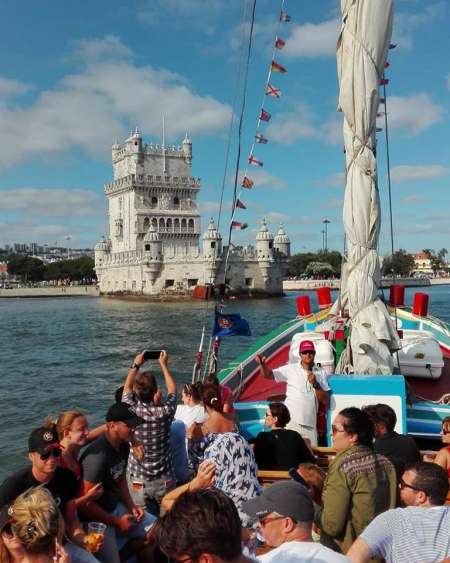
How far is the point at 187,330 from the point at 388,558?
2954 cm

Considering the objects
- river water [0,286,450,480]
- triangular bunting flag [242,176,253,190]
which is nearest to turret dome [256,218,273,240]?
river water [0,286,450,480]

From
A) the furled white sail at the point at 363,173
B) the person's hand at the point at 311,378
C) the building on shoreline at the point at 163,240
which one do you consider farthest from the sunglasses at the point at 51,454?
the building on shoreline at the point at 163,240

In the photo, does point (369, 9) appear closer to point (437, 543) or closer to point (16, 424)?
point (437, 543)

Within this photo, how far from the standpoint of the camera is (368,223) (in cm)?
568

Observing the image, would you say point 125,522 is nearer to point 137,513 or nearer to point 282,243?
point 137,513

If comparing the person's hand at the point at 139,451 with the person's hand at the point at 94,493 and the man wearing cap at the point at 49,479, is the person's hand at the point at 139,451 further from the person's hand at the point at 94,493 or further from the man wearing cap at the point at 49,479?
the man wearing cap at the point at 49,479

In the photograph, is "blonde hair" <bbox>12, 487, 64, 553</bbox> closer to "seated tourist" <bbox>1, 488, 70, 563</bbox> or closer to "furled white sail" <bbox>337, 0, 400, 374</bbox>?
"seated tourist" <bbox>1, 488, 70, 563</bbox>

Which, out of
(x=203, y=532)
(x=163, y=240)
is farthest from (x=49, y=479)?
(x=163, y=240)

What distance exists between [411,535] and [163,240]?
64.6 m

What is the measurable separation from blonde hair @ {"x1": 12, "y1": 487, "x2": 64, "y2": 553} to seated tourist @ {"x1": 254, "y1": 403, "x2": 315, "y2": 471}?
2003 millimetres

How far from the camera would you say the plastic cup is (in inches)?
114

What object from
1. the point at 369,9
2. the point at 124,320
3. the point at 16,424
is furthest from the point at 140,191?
the point at 369,9

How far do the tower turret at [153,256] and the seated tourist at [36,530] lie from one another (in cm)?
5785

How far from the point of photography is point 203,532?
1.76 metres
